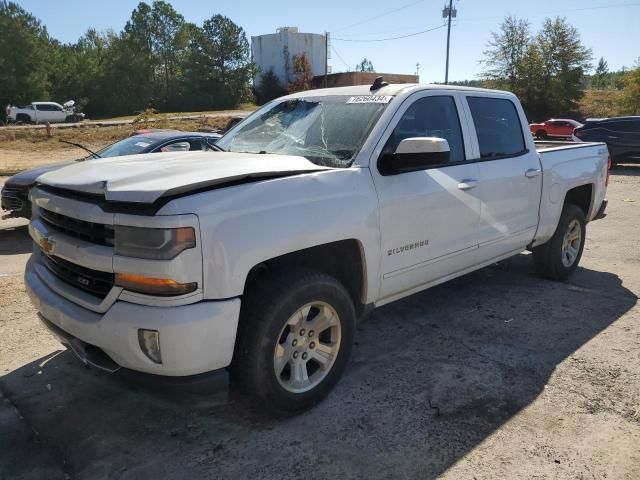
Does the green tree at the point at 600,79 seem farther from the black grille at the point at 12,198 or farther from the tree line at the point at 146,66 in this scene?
the black grille at the point at 12,198

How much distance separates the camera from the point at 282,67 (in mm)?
74375

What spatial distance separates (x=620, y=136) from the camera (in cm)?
1633

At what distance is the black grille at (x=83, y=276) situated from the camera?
268 centimetres

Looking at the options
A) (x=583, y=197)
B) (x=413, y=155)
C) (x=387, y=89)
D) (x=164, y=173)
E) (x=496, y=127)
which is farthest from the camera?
(x=583, y=197)

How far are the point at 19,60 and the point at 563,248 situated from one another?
63.6m

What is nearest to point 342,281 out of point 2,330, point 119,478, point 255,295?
point 255,295

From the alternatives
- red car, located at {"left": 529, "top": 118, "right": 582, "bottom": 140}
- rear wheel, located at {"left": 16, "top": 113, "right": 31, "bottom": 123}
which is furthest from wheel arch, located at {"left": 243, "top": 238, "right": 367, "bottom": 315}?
rear wheel, located at {"left": 16, "top": 113, "right": 31, "bottom": 123}

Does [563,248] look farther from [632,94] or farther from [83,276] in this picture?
[632,94]

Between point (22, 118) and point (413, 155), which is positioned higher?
point (22, 118)

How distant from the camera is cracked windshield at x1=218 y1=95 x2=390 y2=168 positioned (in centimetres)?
349

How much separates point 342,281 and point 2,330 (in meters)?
2.93

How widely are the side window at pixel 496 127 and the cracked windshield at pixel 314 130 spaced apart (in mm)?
1107

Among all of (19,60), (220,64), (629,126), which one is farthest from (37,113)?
(629,126)

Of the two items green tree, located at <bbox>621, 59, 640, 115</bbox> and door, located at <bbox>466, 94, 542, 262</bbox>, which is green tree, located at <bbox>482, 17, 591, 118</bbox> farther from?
door, located at <bbox>466, 94, 542, 262</bbox>
